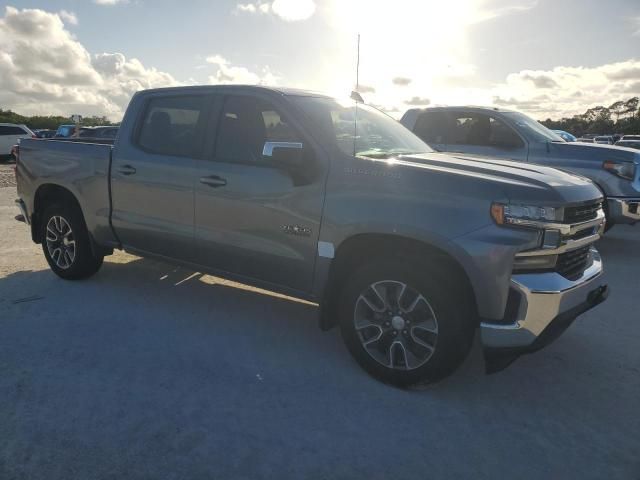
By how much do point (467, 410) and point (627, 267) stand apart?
14.9 feet

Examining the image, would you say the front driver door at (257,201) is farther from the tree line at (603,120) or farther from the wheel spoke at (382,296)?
the tree line at (603,120)

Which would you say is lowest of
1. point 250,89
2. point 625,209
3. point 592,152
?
point 625,209

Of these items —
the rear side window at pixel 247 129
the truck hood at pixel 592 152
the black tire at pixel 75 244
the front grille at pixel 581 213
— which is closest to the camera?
the front grille at pixel 581 213

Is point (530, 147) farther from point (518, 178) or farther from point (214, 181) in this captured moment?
point (214, 181)

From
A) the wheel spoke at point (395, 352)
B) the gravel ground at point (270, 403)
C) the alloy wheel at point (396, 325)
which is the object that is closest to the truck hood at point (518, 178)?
the alloy wheel at point (396, 325)

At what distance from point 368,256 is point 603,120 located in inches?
4693

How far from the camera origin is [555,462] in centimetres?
259

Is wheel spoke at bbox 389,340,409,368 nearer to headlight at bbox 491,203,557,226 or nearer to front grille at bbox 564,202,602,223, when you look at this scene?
headlight at bbox 491,203,557,226

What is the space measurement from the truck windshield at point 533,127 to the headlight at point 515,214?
514 cm

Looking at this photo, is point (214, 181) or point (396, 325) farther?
point (214, 181)

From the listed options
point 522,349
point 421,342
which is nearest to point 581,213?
point 522,349

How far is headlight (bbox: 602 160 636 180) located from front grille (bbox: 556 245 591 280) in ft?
14.2

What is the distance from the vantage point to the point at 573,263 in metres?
3.20

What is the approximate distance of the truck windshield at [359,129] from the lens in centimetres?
369
